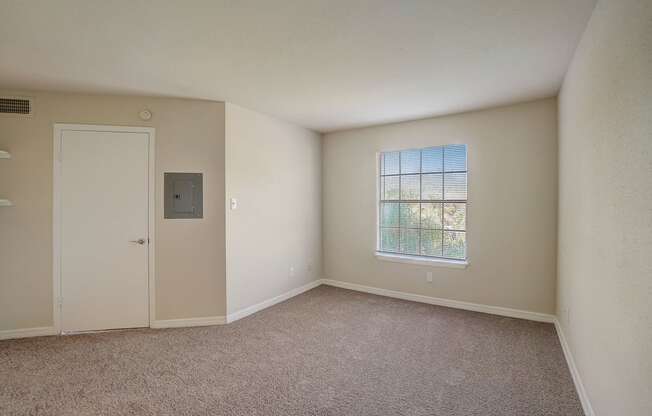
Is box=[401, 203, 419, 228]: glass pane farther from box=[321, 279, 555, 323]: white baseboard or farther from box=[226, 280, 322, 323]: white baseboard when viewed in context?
box=[226, 280, 322, 323]: white baseboard

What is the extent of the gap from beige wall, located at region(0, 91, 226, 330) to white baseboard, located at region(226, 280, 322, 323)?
0.17 metres

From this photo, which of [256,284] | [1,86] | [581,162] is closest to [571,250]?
[581,162]

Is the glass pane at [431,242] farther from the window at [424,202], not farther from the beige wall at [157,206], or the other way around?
the beige wall at [157,206]

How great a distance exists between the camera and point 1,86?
9.66 feet

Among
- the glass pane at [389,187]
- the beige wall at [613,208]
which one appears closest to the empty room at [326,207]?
the beige wall at [613,208]

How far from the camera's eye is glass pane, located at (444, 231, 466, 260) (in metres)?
3.97

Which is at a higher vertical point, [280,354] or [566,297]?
[566,297]

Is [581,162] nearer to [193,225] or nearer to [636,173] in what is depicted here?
[636,173]

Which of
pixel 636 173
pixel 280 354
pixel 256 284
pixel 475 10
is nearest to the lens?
pixel 636 173

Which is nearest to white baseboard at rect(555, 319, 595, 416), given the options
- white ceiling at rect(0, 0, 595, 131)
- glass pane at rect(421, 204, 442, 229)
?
glass pane at rect(421, 204, 442, 229)

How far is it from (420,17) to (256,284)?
3.29 m

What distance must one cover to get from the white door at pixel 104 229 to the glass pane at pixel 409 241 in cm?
324

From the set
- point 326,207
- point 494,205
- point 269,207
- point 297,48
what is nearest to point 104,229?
point 269,207

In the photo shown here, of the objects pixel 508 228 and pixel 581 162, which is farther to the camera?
pixel 508 228
